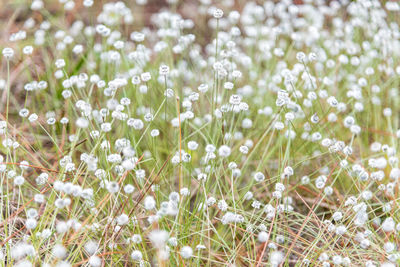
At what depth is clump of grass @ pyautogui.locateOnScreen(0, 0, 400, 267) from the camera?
65.6 inches

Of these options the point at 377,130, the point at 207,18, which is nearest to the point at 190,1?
the point at 207,18

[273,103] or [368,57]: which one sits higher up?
[368,57]

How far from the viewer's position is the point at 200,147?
2.31m

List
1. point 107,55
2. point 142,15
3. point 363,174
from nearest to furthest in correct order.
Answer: point 363,174, point 107,55, point 142,15

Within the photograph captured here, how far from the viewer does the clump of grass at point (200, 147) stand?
1667mm

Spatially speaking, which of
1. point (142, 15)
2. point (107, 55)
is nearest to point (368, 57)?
point (107, 55)

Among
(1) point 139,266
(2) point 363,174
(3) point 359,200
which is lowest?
(1) point 139,266

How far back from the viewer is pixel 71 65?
291cm

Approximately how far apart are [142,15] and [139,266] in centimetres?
248

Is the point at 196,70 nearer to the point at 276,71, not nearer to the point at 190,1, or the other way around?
the point at 276,71

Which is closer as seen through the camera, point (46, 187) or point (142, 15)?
point (46, 187)

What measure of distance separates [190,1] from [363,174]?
2.54 meters

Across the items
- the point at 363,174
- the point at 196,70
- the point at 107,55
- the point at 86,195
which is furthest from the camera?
the point at 196,70

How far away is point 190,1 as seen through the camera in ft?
12.8
